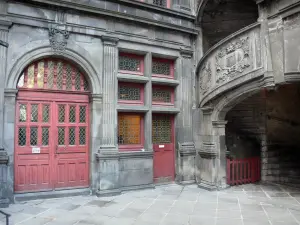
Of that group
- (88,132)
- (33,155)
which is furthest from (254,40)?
(33,155)

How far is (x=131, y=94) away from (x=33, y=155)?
2707mm

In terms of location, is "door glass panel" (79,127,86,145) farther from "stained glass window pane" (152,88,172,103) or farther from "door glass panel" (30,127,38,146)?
"stained glass window pane" (152,88,172,103)

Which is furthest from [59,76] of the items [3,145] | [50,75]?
[3,145]

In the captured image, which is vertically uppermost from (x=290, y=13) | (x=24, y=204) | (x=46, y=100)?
(x=290, y=13)

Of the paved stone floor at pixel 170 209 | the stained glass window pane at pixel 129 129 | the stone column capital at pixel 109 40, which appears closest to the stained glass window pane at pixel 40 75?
the stone column capital at pixel 109 40

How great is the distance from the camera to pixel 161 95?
7262mm

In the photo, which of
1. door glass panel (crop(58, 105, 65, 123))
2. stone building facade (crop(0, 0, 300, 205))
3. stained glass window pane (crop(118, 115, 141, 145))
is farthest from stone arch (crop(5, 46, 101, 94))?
stained glass window pane (crop(118, 115, 141, 145))

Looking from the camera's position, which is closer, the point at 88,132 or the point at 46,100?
the point at 46,100

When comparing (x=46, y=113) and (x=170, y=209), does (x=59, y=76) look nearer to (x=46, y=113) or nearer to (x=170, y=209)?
(x=46, y=113)

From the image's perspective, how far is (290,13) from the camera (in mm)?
4848

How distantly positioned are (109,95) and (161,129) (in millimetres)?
1829

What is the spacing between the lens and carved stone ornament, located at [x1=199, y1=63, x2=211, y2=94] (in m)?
6.73

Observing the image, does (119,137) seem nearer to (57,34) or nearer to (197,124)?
(197,124)

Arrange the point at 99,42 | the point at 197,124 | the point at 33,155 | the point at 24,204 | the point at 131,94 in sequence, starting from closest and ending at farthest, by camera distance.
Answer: the point at 24,204, the point at 33,155, the point at 99,42, the point at 131,94, the point at 197,124
